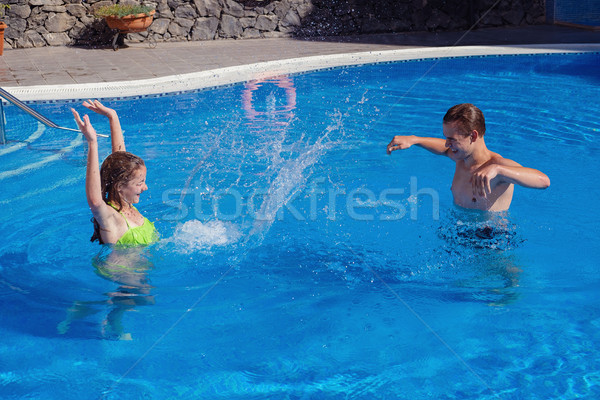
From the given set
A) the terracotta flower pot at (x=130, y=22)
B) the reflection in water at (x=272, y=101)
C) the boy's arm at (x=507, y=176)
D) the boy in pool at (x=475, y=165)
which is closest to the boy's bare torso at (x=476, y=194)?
the boy in pool at (x=475, y=165)

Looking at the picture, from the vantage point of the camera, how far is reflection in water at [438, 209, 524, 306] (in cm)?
430

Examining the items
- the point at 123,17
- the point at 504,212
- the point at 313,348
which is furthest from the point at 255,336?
the point at 123,17

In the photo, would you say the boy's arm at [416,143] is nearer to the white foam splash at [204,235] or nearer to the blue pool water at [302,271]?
the blue pool water at [302,271]

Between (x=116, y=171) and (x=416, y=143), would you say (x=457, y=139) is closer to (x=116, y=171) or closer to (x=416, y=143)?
(x=416, y=143)

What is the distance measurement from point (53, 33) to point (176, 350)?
979 cm

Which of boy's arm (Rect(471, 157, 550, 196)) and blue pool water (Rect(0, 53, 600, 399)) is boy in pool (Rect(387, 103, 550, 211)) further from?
blue pool water (Rect(0, 53, 600, 399))

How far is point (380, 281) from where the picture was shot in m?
4.43

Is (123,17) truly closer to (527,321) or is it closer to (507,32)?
(507,32)

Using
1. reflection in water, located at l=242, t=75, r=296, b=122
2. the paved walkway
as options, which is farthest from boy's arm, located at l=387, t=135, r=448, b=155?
the paved walkway

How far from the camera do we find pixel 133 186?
12.5 feet

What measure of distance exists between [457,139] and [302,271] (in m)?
1.37

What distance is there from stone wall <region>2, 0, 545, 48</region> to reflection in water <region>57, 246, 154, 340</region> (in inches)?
348

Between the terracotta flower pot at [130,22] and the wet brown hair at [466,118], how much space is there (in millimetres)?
8548

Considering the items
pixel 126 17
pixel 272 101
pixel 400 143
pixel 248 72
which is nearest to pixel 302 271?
pixel 400 143
